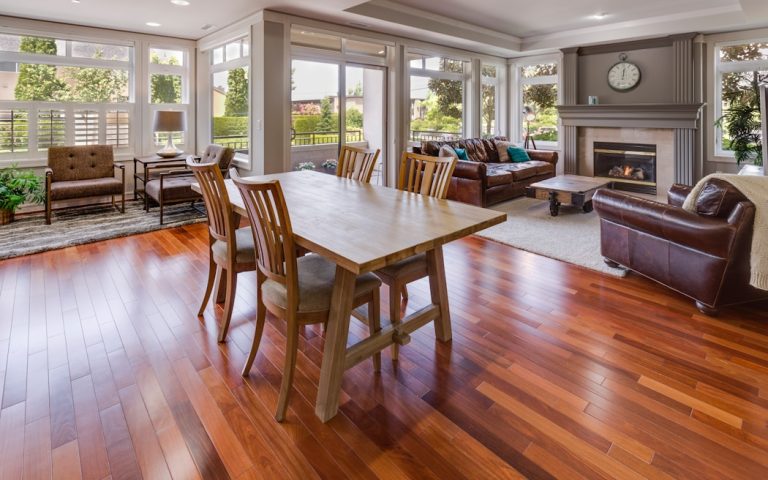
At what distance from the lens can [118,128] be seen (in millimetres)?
6230

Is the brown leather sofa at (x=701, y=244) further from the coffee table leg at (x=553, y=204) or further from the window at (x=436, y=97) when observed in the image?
the window at (x=436, y=97)

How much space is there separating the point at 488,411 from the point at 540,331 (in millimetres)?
883

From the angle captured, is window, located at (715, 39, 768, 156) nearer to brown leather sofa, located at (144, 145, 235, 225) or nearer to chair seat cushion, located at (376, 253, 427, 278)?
chair seat cushion, located at (376, 253, 427, 278)

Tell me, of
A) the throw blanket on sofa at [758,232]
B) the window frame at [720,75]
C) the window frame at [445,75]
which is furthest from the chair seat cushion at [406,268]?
the window frame at [720,75]

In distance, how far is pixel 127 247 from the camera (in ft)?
14.0

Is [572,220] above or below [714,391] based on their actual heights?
above

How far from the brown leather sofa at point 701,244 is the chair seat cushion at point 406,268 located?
A: 5.87 feet

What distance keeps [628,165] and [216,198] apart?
7.29 metres

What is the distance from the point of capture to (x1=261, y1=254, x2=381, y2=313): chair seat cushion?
1868 mm

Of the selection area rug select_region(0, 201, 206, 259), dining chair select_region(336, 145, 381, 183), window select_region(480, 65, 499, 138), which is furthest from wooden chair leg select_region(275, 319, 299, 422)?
window select_region(480, 65, 499, 138)

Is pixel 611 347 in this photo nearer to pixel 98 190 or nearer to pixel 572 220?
pixel 572 220

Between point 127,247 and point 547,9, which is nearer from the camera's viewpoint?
point 127,247

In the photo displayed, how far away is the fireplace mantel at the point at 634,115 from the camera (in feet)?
21.4

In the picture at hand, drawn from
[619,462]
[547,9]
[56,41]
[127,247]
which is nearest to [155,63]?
[56,41]
